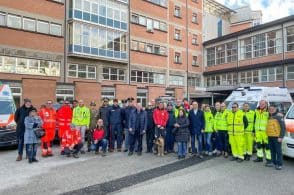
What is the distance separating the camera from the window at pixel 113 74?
3175 cm

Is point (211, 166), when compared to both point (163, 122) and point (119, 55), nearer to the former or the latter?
point (163, 122)

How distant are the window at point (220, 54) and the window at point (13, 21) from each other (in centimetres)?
2793

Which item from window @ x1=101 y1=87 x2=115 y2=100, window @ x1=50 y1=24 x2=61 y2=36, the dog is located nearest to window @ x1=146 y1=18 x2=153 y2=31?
window @ x1=101 y1=87 x2=115 y2=100

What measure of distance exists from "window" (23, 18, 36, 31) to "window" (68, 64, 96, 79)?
471 centimetres

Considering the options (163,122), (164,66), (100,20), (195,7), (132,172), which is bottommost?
(132,172)

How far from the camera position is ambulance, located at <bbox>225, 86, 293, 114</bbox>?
1325cm

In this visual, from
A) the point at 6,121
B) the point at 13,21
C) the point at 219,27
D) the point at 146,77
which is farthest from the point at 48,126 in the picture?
the point at 219,27

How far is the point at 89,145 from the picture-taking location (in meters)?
11.6

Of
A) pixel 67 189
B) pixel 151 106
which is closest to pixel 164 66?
pixel 151 106

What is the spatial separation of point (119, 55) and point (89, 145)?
21.5 meters

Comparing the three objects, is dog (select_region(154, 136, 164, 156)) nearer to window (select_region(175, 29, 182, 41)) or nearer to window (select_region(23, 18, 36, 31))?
window (select_region(23, 18, 36, 31))

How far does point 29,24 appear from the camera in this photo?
26000 mm

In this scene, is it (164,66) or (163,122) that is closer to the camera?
(163,122)

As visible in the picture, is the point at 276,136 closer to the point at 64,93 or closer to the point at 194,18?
the point at 64,93
